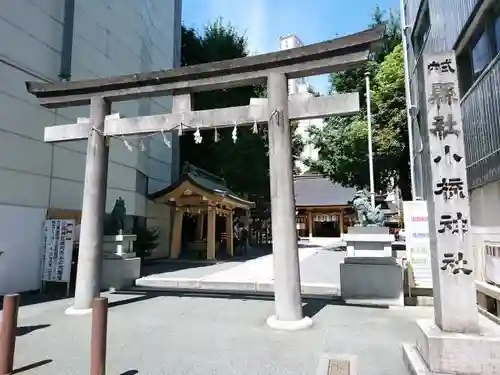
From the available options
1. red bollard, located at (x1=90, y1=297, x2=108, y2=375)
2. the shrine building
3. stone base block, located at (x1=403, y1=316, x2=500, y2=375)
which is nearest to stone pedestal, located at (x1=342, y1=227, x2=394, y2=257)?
stone base block, located at (x1=403, y1=316, x2=500, y2=375)

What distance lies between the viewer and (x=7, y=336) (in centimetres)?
414

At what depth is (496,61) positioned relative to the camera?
6766 millimetres

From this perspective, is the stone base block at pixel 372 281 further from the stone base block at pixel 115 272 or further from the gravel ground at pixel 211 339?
the stone base block at pixel 115 272

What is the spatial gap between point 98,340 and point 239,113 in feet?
14.3

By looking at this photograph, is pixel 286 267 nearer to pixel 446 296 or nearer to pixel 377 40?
pixel 446 296

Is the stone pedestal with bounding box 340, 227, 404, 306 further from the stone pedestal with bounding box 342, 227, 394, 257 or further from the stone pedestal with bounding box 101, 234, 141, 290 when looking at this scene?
the stone pedestal with bounding box 101, 234, 141, 290

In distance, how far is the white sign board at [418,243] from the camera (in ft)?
25.9

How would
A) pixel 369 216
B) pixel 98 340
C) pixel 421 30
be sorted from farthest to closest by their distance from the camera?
pixel 421 30
pixel 369 216
pixel 98 340

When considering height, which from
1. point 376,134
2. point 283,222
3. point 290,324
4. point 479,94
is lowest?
point 290,324

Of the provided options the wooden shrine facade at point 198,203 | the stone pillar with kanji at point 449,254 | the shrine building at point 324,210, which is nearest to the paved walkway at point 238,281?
the wooden shrine facade at point 198,203

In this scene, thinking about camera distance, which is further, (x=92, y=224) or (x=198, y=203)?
(x=198, y=203)

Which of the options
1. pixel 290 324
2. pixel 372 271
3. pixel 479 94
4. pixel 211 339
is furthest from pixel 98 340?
pixel 479 94

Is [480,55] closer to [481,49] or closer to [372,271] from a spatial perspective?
[481,49]

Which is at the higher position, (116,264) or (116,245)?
(116,245)
